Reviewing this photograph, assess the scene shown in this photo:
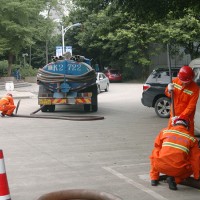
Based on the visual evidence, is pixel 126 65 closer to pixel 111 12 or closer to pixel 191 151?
pixel 111 12

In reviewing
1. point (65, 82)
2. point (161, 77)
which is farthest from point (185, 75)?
point (65, 82)

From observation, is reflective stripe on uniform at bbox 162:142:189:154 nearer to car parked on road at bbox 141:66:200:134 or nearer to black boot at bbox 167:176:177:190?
black boot at bbox 167:176:177:190

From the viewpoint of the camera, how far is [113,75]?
4803cm

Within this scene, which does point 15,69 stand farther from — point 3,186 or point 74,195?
point 3,186

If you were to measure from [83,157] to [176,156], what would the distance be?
3.00 m

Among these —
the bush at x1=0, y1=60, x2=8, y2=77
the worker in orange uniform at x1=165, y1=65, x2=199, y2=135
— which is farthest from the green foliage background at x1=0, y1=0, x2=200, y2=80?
the worker in orange uniform at x1=165, y1=65, x2=199, y2=135

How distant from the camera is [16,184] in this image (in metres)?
6.74

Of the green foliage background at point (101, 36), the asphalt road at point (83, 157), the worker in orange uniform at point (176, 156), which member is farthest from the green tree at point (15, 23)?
the worker in orange uniform at point (176, 156)

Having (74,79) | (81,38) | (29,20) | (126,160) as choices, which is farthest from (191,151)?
(81,38)

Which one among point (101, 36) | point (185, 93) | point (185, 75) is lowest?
point (185, 93)

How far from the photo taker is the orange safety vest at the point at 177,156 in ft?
20.2

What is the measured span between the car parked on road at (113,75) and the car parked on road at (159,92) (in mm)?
31986

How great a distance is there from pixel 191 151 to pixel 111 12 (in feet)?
36.0

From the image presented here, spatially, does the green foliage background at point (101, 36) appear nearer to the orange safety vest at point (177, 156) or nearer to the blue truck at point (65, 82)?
the blue truck at point (65, 82)
